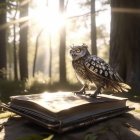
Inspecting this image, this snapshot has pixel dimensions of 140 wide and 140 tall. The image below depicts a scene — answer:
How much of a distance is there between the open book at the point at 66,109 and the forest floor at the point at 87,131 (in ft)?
0.22

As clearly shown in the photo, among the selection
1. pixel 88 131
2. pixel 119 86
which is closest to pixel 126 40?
pixel 119 86

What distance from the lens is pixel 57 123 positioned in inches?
101

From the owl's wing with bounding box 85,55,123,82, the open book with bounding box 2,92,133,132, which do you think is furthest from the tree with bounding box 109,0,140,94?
the open book with bounding box 2,92,133,132

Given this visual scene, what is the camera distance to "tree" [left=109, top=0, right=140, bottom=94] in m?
7.00

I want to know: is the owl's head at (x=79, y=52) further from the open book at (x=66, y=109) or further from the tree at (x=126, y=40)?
the tree at (x=126, y=40)

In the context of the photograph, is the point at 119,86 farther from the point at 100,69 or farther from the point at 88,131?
the point at 88,131

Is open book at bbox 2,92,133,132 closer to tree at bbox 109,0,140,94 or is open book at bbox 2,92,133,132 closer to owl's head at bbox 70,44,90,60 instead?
→ owl's head at bbox 70,44,90,60

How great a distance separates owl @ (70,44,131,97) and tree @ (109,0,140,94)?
374 cm

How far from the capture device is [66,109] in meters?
2.63

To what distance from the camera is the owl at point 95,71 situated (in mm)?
3201

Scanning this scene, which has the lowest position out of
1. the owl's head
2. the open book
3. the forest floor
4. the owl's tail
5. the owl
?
the forest floor

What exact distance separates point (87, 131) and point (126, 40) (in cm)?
473

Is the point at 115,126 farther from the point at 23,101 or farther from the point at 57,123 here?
the point at 23,101

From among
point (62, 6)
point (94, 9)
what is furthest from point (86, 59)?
point (94, 9)
